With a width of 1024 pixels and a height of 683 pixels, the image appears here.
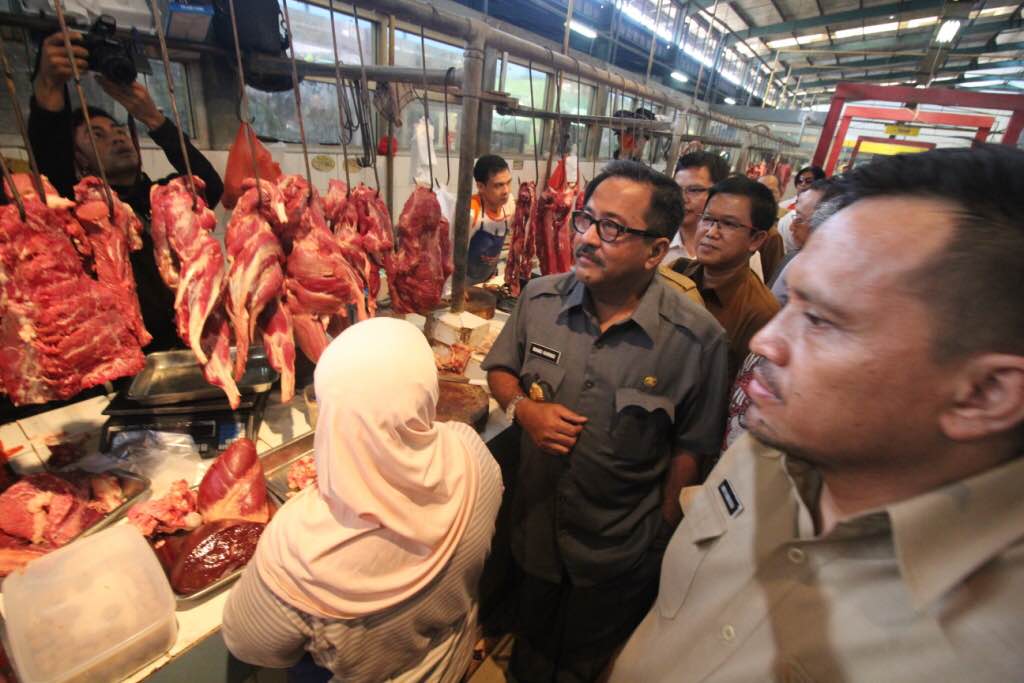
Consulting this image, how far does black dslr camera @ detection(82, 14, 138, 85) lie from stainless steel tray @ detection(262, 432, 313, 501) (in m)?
1.48

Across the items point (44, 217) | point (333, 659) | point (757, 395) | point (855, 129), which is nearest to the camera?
point (757, 395)

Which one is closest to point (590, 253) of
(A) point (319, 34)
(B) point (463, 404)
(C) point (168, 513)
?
(B) point (463, 404)

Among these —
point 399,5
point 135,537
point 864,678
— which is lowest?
point 135,537

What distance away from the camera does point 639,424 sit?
1.69 meters

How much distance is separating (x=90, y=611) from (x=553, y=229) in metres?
3.13

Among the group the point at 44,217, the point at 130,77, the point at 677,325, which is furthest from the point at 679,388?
the point at 130,77

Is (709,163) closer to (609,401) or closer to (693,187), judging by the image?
(693,187)

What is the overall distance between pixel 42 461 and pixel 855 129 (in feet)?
35.1

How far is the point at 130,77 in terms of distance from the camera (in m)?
1.58

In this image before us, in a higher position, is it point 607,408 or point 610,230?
point 610,230

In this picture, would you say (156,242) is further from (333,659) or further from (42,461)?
(333,659)

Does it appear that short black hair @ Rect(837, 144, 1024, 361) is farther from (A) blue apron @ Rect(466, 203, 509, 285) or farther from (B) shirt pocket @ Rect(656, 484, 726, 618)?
(A) blue apron @ Rect(466, 203, 509, 285)

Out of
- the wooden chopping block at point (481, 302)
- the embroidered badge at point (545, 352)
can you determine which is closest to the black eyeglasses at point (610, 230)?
the embroidered badge at point (545, 352)

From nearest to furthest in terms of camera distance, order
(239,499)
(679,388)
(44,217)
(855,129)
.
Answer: (44,217)
(239,499)
(679,388)
(855,129)
